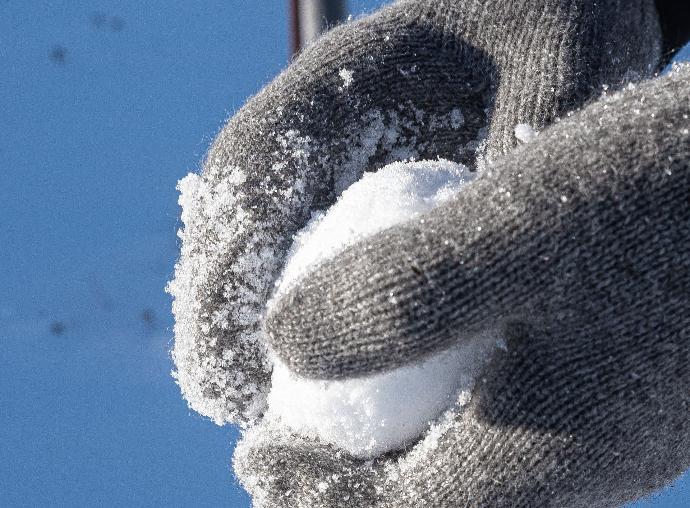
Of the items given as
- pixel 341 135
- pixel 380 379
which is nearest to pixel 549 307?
pixel 380 379

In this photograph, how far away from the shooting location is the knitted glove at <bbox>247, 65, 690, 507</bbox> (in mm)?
493

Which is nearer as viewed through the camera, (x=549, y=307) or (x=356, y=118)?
(x=549, y=307)

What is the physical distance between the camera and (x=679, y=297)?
515 millimetres

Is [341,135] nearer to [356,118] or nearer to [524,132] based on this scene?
[356,118]

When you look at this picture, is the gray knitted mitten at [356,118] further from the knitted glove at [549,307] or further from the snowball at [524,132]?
the knitted glove at [549,307]

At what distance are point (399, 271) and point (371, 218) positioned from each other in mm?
139

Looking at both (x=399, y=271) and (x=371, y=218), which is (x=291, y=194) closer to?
(x=371, y=218)

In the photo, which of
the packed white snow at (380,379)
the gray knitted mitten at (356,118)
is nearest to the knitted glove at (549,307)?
the packed white snow at (380,379)

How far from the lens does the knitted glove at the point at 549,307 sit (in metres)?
0.49

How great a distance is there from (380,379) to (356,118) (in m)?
0.23

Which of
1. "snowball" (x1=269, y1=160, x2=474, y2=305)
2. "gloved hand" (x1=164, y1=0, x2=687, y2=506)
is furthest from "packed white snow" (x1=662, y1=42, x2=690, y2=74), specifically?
"snowball" (x1=269, y1=160, x2=474, y2=305)

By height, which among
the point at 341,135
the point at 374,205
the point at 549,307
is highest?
the point at 341,135

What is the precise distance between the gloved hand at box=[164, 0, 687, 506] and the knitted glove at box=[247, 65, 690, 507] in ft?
0.26

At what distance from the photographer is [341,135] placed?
2.34 ft
